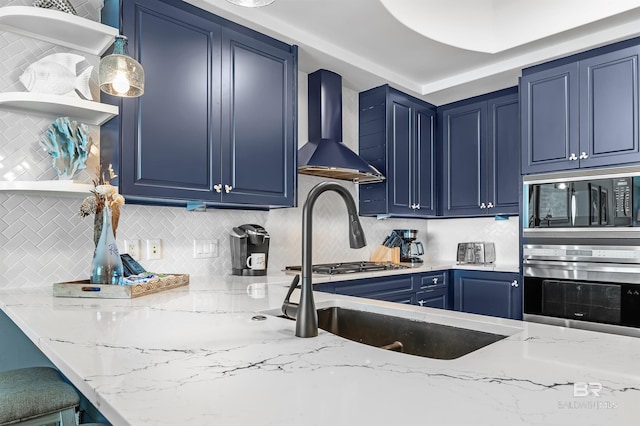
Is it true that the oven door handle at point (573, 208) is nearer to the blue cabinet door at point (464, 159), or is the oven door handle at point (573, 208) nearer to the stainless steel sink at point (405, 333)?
the blue cabinet door at point (464, 159)

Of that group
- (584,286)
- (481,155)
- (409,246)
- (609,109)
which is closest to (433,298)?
(409,246)

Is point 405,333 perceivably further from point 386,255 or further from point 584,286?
point 386,255

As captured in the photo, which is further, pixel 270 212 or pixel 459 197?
pixel 459 197

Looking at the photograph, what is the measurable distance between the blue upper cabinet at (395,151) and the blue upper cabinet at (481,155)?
0.21 metres

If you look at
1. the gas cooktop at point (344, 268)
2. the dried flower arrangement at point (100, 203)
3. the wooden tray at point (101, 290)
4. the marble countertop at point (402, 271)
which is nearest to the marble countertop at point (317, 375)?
the wooden tray at point (101, 290)

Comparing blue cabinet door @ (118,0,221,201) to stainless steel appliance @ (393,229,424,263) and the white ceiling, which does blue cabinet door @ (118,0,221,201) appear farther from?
stainless steel appliance @ (393,229,424,263)

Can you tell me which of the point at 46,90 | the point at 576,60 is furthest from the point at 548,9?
the point at 46,90

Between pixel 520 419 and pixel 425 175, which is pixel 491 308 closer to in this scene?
pixel 425 175

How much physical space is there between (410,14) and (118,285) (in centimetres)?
240

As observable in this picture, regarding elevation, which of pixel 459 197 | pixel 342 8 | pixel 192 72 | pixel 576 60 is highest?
pixel 342 8

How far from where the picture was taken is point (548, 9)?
285 cm

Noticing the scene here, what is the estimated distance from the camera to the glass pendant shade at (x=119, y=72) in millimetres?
1697

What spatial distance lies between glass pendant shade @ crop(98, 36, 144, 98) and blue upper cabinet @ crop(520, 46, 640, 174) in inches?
106

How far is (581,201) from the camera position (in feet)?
9.36
